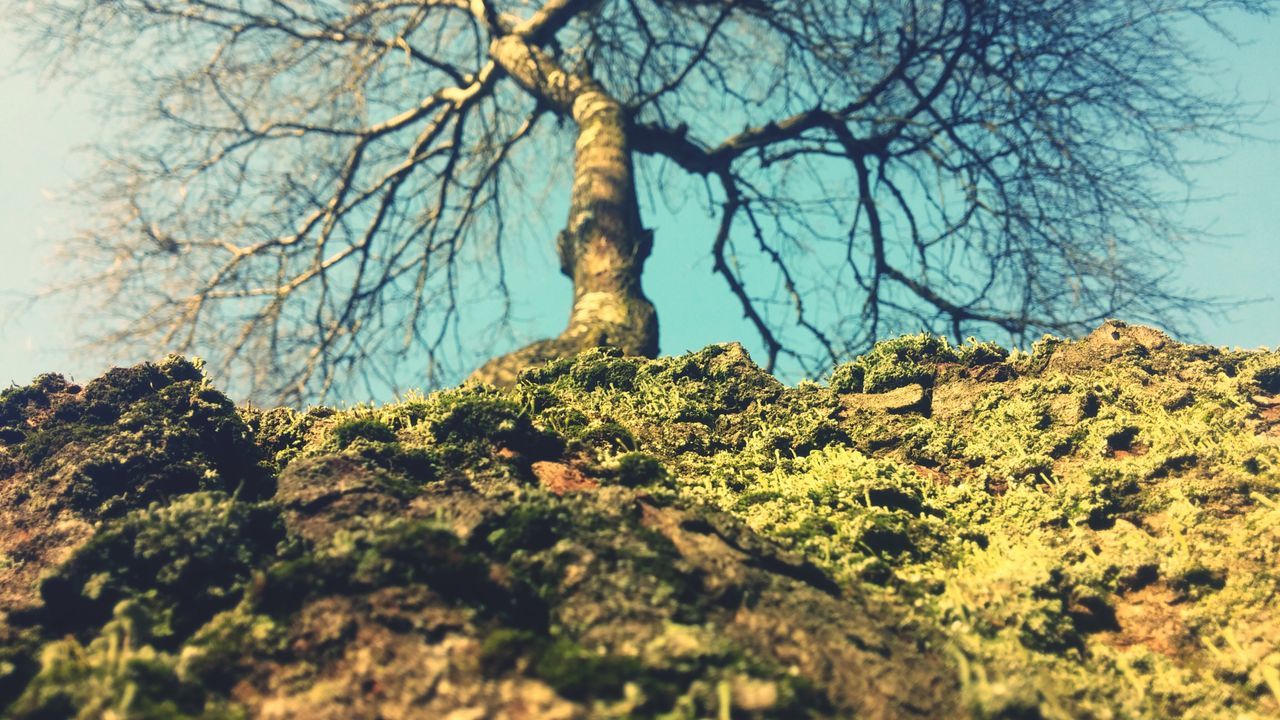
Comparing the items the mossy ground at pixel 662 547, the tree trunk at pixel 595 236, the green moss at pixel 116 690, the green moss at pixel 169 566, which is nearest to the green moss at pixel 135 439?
the mossy ground at pixel 662 547

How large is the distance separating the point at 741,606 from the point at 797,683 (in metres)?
0.33

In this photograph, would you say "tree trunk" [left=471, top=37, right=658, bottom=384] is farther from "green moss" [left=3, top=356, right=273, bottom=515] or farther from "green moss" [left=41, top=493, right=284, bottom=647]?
"green moss" [left=41, top=493, right=284, bottom=647]

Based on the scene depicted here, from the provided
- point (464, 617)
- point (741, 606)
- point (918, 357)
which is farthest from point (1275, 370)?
point (464, 617)

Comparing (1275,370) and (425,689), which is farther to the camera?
(1275,370)

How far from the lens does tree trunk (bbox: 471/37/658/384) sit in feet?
17.6

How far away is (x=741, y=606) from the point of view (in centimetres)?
203

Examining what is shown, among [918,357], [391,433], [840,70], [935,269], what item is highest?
[840,70]

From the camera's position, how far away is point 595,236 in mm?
6332

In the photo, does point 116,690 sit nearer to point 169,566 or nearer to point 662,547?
point 169,566

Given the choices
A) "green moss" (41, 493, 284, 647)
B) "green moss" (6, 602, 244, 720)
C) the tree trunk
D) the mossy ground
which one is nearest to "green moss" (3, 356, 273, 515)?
the mossy ground

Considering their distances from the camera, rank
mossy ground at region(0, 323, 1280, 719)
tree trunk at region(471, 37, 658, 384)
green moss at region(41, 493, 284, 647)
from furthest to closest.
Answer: tree trunk at region(471, 37, 658, 384) < green moss at region(41, 493, 284, 647) < mossy ground at region(0, 323, 1280, 719)

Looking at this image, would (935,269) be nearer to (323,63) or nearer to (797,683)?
(323,63)

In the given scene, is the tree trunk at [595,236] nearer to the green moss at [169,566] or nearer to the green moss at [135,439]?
the green moss at [135,439]

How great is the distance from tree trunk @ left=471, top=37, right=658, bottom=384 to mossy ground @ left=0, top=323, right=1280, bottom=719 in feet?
5.23
